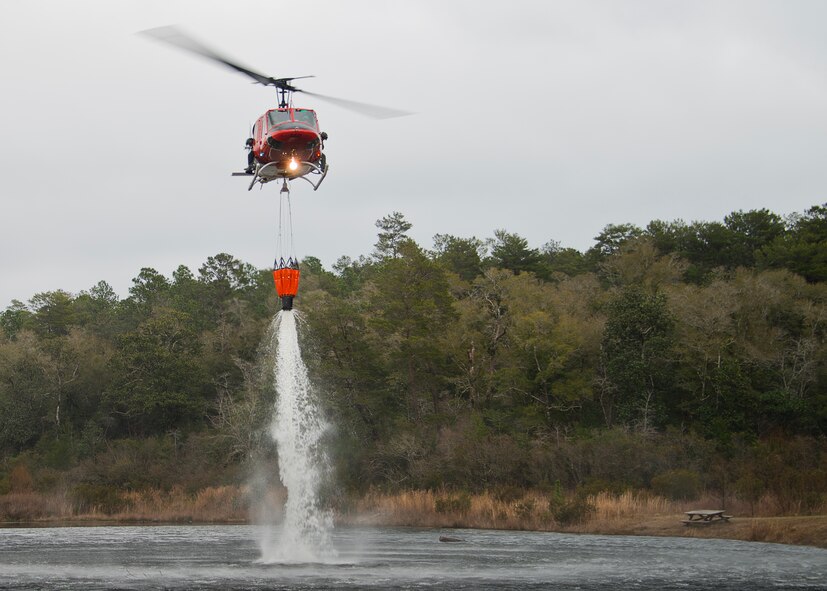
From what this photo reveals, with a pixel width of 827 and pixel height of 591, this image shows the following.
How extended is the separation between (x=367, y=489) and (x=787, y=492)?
3271 cm

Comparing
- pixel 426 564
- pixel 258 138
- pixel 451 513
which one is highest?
pixel 258 138

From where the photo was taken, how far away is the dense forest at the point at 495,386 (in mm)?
73750

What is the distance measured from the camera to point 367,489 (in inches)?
3073

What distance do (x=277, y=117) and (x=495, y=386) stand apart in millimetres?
51636

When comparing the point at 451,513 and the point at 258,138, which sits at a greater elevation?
the point at 258,138

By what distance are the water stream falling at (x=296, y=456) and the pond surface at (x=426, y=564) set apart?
1400mm

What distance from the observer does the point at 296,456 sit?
65.9 metres

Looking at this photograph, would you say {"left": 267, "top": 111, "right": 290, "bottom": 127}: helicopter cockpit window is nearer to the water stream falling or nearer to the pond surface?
the water stream falling

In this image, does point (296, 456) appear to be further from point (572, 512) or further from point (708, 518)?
point (708, 518)

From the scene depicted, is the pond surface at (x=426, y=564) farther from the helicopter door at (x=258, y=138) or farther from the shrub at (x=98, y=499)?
the shrub at (x=98, y=499)

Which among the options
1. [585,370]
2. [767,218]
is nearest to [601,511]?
[585,370]

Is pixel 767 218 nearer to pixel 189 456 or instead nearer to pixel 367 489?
pixel 367 489

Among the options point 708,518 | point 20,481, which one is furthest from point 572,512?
point 20,481

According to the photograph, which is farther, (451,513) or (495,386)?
(495,386)
